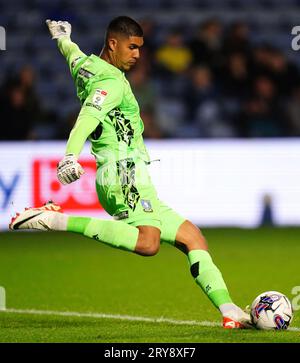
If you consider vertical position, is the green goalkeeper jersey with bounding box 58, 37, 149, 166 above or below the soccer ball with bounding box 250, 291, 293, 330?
above

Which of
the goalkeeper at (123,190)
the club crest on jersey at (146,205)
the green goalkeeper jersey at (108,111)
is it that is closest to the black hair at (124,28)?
the goalkeeper at (123,190)

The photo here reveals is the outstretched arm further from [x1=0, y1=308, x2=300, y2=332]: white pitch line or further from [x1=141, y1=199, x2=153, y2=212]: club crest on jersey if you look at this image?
[x1=0, y1=308, x2=300, y2=332]: white pitch line

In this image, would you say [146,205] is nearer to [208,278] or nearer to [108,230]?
[108,230]

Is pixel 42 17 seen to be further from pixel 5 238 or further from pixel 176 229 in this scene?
pixel 176 229

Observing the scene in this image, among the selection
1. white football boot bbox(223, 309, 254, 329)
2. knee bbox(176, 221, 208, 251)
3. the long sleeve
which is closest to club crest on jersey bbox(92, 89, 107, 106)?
the long sleeve

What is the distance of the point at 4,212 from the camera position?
13.7m

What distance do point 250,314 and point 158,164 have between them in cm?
737

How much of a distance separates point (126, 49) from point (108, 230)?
1136 millimetres

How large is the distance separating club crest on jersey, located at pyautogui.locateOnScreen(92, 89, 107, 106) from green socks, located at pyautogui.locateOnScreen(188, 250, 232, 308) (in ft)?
3.70

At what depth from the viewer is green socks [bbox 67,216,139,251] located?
6.74m

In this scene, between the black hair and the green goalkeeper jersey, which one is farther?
the black hair

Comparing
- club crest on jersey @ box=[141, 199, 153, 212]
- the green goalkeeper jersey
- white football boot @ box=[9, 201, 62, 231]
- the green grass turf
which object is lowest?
the green grass turf

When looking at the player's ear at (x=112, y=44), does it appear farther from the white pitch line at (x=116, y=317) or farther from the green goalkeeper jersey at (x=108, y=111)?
the white pitch line at (x=116, y=317)

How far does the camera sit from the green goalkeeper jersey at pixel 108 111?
6707mm
